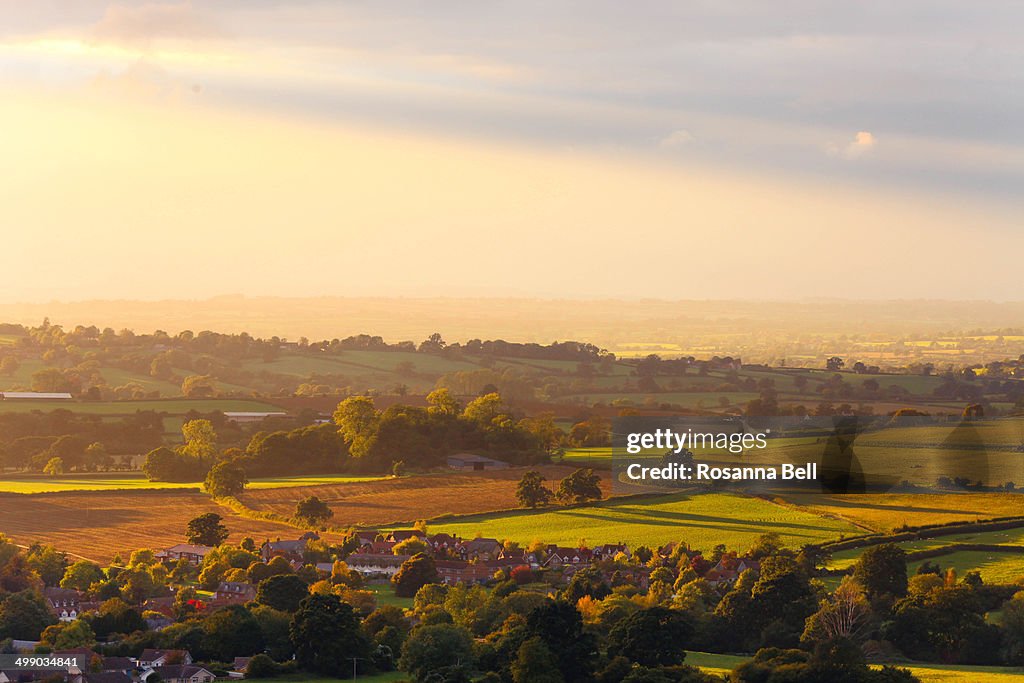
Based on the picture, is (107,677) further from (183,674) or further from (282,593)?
(282,593)

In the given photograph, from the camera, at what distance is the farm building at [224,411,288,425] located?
7838 centimetres

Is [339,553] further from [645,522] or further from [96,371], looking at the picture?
[96,371]

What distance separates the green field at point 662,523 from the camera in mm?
46906

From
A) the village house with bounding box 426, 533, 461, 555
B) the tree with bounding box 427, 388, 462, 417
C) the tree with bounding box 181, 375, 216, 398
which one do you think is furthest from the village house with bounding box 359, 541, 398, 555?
the tree with bounding box 181, 375, 216, 398

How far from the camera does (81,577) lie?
135 feet

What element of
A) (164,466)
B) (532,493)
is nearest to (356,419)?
(164,466)

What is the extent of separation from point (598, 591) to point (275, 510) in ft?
67.7

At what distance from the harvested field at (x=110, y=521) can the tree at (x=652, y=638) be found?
20.3m

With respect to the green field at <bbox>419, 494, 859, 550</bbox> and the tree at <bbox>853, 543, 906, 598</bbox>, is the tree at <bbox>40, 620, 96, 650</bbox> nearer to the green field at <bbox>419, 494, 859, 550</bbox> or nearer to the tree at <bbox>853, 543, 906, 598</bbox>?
the green field at <bbox>419, 494, 859, 550</bbox>

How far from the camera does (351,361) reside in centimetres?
11769

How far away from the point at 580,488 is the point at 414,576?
1582 centimetres

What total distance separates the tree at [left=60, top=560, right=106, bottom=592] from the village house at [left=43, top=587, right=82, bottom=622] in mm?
688

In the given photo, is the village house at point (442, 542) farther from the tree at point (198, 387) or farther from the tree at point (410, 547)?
the tree at point (198, 387)

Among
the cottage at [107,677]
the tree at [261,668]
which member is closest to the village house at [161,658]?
the cottage at [107,677]
